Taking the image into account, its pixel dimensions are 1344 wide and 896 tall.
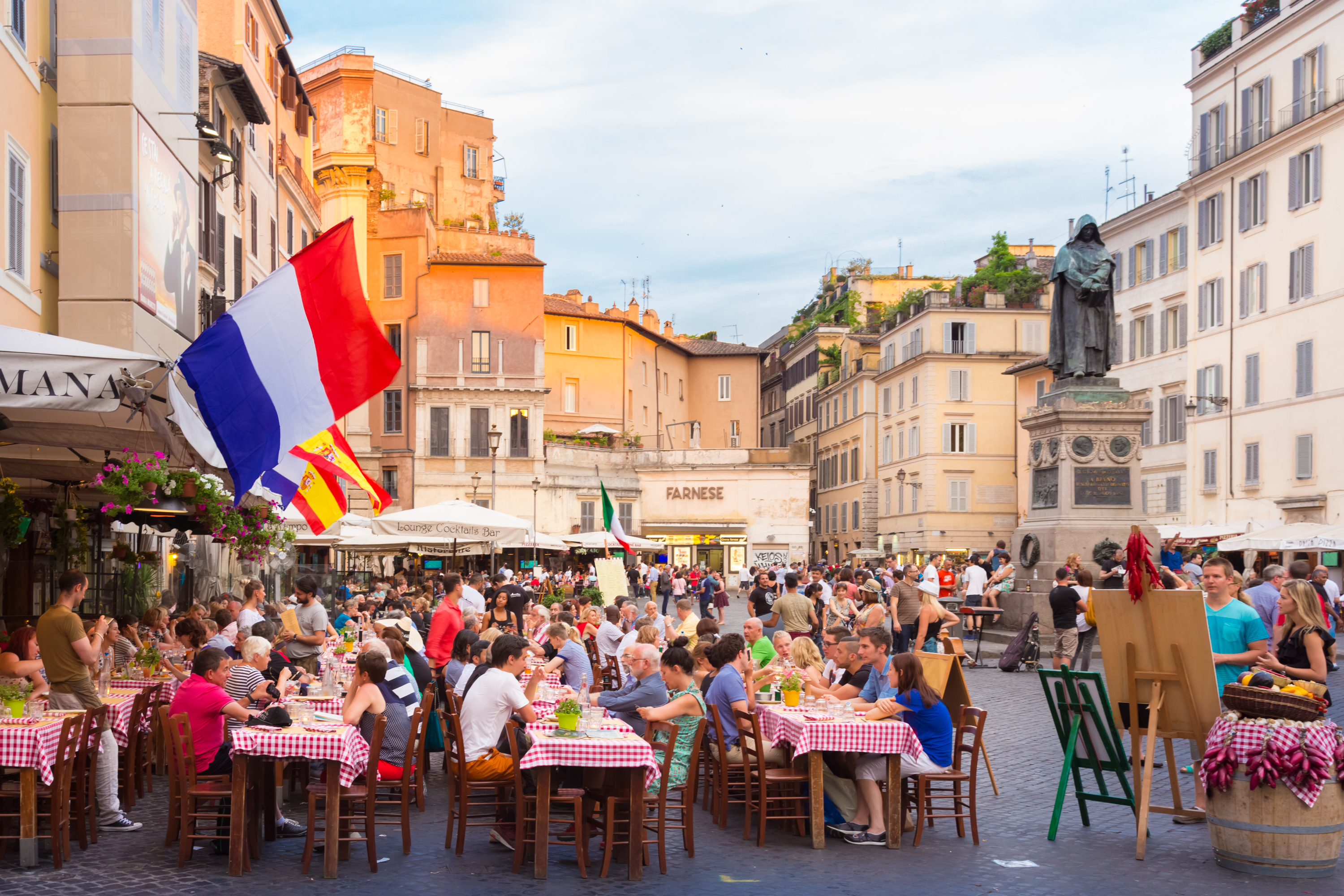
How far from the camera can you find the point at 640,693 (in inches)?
366

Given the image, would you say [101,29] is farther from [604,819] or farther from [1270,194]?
[1270,194]

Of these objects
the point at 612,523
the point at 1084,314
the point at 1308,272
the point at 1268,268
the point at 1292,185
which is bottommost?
the point at 612,523

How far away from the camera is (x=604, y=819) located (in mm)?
7824

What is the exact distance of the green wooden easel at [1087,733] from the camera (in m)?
8.46

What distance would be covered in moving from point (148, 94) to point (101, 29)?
39.3 inches

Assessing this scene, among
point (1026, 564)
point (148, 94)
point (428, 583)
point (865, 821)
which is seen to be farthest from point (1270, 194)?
point (865, 821)

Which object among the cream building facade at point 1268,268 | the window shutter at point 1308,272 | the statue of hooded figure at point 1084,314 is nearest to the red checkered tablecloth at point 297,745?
the statue of hooded figure at point 1084,314

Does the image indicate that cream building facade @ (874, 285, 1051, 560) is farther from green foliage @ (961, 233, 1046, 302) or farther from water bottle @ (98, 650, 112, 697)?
water bottle @ (98, 650, 112, 697)

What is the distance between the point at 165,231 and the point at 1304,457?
31004mm

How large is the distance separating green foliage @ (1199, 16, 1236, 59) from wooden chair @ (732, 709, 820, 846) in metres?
38.6

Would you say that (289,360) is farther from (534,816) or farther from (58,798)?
(534,816)

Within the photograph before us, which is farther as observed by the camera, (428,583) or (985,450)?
(985,450)

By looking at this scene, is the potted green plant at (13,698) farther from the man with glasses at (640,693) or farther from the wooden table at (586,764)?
the man with glasses at (640,693)

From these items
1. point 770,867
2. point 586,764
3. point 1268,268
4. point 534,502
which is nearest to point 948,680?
point 770,867
